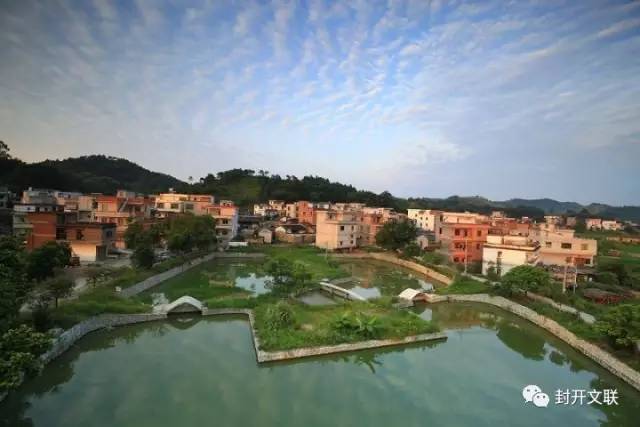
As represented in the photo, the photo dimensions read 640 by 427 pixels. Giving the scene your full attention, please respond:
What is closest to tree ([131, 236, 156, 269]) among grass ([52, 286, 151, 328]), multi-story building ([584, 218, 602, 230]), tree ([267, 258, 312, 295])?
grass ([52, 286, 151, 328])

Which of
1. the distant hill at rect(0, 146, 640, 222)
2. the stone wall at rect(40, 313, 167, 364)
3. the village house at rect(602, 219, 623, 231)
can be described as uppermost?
the distant hill at rect(0, 146, 640, 222)

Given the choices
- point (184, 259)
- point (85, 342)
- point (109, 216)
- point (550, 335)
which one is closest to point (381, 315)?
point (550, 335)

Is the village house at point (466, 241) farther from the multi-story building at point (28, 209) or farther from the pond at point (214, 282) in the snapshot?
the multi-story building at point (28, 209)

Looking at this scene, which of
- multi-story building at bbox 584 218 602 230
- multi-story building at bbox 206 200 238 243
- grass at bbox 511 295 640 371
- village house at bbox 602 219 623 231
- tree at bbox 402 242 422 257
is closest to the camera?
grass at bbox 511 295 640 371

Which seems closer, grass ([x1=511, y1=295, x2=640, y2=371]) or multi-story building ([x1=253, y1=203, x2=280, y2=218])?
grass ([x1=511, y1=295, x2=640, y2=371])

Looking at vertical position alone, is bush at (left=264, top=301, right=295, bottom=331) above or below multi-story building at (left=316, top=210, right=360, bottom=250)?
→ below

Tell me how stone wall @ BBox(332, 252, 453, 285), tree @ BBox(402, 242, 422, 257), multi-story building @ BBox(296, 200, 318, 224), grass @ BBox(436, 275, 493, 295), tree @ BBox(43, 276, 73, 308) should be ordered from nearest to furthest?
tree @ BBox(43, 276, 73, 308), grass @ BBox(436, 275, 493, 295), stone wall @ BBox(332, 252, 453, 285), tree @ BBox(402, 242, 422, 257), multi-story building @ BBox(296, 200, 318, 224)

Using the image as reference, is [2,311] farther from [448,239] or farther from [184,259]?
[448,239]

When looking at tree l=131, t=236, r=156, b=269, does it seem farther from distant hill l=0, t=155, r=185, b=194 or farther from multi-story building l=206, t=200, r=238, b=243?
distant hill l=0, t=155, r=185, b=194
